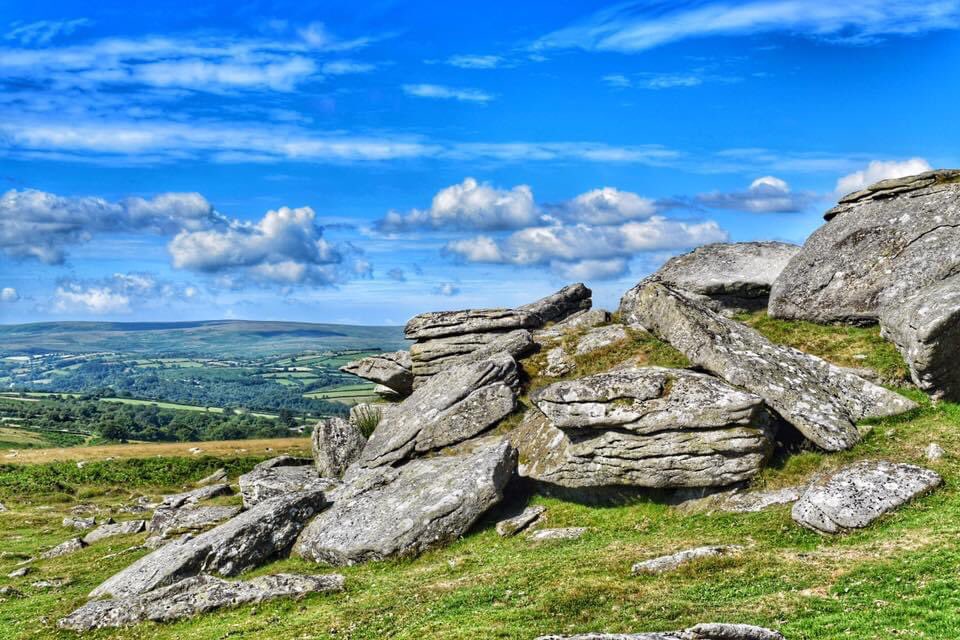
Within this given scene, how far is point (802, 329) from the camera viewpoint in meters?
40.1

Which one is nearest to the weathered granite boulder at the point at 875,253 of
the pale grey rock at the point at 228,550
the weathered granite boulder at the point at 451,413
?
the weathered granite boulder at the point at 451,413

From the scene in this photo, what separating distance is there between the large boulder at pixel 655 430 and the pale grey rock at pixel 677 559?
4.96 meters

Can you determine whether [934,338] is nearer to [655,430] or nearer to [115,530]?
[655,430]

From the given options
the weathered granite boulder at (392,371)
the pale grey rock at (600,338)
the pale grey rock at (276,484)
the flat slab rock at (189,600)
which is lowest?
the flat slab rock at (189,600)

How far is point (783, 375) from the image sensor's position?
30.5 m

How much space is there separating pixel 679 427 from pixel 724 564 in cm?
689

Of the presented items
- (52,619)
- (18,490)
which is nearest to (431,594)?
(52,619)

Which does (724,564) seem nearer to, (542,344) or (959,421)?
(959,421)

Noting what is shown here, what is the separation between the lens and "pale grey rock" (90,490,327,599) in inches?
1137

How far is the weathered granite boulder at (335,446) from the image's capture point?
1687 inches

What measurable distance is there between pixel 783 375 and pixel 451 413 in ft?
50.9

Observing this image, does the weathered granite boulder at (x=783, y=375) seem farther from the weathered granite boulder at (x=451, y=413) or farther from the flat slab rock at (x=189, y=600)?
the flat slab rock at (x=189, y=600)

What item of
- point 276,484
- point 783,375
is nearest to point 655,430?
point 783,375

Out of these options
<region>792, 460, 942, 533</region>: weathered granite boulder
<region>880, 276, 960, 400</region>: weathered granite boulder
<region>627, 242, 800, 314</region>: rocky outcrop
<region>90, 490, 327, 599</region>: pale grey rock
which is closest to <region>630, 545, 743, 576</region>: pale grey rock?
<region>792, 460, 942, 533</region>: weathered granite boulder
